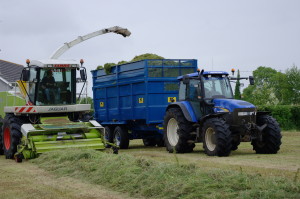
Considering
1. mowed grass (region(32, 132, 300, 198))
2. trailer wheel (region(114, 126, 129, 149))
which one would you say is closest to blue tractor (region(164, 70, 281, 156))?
mowed grass (region(32, 132, 300, 198))

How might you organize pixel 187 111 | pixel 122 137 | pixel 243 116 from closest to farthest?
pixel 243 116, pixel 187 111, pixel 122 137

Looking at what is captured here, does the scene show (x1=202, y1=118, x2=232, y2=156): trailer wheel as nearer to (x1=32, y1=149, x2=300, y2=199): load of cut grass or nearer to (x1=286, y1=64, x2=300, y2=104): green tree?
(x1=32, y1=149, x2=300, y2=199): load of cut grass

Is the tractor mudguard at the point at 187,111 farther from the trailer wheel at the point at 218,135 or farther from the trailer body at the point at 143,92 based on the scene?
the trailer body at the point at 143,92

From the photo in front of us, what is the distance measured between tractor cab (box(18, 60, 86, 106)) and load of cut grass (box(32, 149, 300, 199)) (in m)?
3.92

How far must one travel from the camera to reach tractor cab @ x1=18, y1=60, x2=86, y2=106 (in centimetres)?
1402

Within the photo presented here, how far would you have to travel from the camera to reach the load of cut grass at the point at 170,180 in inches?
263

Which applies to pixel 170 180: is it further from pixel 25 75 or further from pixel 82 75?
pixel 82 75

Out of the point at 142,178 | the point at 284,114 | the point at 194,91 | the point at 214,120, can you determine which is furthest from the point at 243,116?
the point at 284,114

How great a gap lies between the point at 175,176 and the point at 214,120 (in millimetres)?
4898

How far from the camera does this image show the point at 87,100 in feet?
48.2

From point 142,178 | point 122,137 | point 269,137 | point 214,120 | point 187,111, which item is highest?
point 187,111

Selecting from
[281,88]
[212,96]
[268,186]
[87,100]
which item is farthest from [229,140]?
[281,88]

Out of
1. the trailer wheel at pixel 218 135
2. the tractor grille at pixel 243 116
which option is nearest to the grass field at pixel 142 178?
the trailer wheel at pixel 218 135

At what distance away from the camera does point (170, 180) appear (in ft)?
25.1
